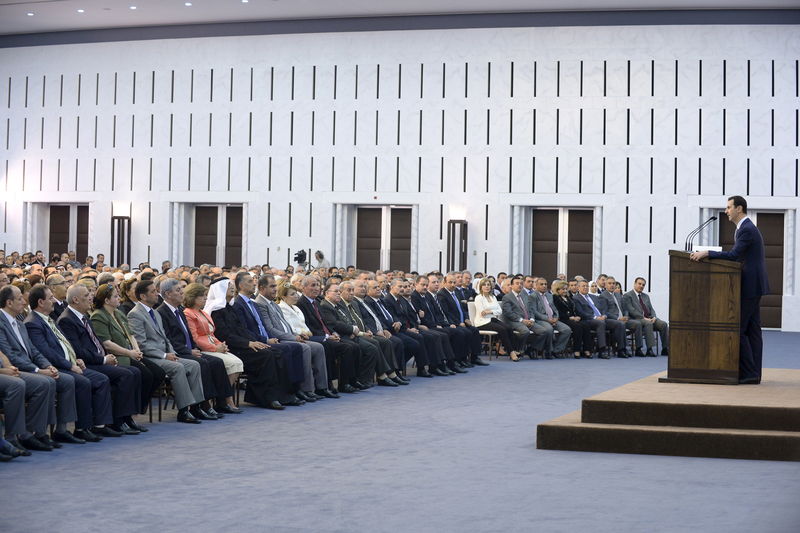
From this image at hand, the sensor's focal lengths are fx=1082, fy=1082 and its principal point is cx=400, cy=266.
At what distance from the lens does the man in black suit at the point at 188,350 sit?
8383 millimetres

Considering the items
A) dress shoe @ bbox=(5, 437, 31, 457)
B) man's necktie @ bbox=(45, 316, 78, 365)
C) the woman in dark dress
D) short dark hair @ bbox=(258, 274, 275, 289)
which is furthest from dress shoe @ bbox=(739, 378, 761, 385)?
the woman in dark dress

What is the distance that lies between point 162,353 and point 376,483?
288 cm

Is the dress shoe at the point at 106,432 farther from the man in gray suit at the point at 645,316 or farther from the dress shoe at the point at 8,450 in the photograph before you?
the man in gray suit at the point at 645,316

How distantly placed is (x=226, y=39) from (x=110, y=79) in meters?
2.82

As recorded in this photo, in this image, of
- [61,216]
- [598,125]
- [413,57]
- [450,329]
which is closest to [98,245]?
[61,216]

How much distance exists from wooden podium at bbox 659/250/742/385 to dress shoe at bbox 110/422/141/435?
3874 mm

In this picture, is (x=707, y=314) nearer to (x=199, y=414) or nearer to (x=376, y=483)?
(x=376, y=483)

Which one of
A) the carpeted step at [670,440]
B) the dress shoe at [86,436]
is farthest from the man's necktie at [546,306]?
the dress shoe at [86,436]

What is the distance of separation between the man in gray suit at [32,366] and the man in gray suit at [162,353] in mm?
1111

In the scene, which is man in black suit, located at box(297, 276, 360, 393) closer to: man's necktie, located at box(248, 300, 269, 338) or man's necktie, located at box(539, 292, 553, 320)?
man's necktie, located at box(248, 300, 269, 338)

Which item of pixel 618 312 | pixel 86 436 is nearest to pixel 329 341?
pixel 86 436

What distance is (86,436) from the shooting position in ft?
23.6

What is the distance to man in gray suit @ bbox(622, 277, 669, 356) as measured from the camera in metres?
15.8

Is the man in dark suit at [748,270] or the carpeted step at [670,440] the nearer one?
the carpeted step at [670,440]
